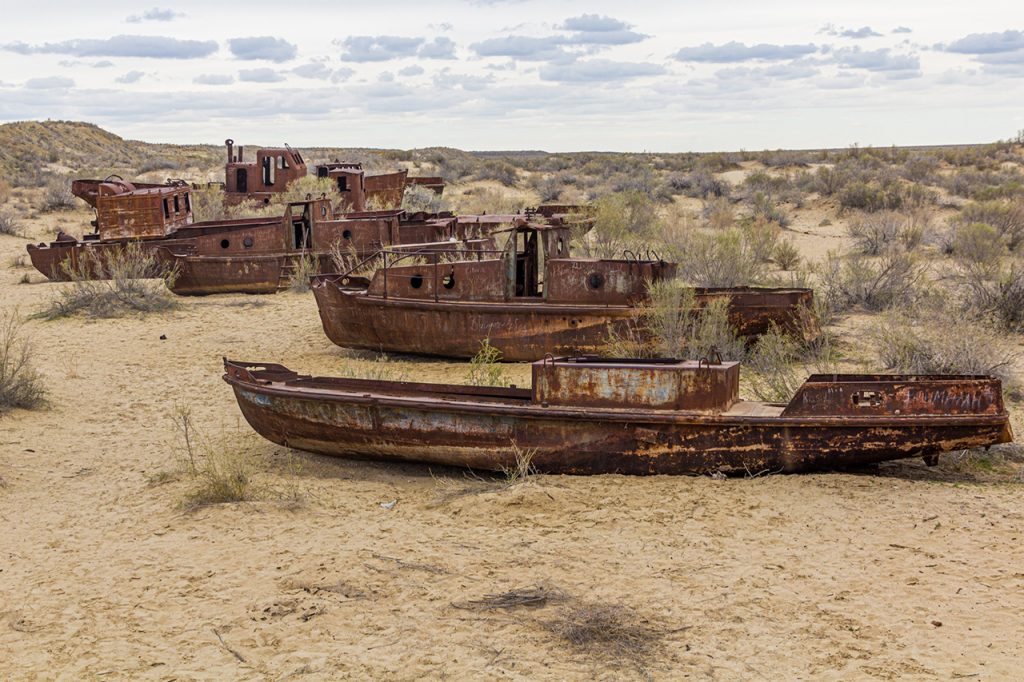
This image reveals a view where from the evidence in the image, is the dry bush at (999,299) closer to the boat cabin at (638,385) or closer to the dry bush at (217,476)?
the boat cabin at (638,385)

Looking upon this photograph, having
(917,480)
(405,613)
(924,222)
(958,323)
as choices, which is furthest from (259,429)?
(924,222)

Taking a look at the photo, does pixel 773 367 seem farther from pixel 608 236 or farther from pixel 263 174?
pixel 263 174

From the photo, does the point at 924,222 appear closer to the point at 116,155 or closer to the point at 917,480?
the point at 917,480

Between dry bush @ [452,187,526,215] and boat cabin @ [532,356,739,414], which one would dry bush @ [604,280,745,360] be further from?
dry bush @ [452,187,526,215]

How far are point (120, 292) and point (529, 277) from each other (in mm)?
7029

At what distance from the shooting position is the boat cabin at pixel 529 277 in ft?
38.8

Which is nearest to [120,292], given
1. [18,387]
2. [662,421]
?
[18,387]

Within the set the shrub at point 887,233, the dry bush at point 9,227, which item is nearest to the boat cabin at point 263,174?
the dry bush at point 9,227

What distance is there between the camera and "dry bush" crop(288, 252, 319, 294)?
17.1 meters

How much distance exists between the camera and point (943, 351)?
31.6ft

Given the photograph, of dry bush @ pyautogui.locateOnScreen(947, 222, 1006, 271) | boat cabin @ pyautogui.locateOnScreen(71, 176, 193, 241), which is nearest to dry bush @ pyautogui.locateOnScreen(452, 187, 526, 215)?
boat cabin @ pyautogui.locateOnScreen(71, 176, 193, 241)

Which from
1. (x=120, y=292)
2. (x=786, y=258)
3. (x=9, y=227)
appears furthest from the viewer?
(x=9, y=227)

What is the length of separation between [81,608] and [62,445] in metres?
3.74

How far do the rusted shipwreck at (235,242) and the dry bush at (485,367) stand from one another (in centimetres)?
486
